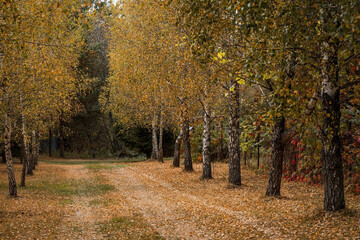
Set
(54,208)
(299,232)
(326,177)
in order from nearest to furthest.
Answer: (299,232) → (326,177) → (54,208)

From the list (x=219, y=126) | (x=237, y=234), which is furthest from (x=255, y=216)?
(x=219, y=126)

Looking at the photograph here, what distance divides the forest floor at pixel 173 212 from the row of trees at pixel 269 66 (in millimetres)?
1009

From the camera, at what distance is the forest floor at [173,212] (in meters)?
9.30

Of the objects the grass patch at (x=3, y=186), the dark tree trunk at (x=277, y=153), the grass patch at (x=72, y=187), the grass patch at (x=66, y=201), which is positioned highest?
the dark tree trunk at (x=277, y=153)

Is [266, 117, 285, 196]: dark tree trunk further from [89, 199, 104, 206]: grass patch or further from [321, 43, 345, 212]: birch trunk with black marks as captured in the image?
[89, 199, 104, 206]: grass patch

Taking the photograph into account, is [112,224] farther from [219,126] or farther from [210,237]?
[219,126]

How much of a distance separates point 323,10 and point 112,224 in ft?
26.5

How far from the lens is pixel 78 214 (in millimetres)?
12352

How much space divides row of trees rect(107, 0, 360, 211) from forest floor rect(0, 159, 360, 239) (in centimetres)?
101

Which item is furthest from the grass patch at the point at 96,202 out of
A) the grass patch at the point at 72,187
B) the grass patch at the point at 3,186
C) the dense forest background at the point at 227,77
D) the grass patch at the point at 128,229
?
the grass patch at the point at 3,186

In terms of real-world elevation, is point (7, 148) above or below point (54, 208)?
above

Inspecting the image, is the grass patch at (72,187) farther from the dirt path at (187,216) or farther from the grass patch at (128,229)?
the grass patch at (128,229)

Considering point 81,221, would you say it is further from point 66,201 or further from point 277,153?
point 277,153

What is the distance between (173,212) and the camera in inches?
477
